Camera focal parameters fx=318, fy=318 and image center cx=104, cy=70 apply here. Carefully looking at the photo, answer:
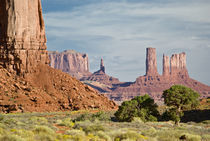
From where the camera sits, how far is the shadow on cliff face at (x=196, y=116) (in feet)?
157

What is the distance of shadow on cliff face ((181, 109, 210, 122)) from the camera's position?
47.9 metres

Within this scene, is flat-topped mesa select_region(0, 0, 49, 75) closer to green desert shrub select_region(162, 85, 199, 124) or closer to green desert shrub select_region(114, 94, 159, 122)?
green desert shrub select_region(114, 94, 159, 122)

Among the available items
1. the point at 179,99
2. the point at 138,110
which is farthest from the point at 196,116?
the point at 138,110

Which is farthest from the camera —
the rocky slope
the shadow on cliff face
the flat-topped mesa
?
the flat-topped mesa

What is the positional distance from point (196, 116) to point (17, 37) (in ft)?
Result: 105

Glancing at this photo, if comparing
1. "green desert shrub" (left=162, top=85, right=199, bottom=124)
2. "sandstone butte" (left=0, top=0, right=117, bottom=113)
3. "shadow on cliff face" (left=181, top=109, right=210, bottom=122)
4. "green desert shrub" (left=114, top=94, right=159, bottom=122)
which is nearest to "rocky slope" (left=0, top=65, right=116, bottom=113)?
"sandstone butte" (left=0, top=0, right=117, bottom=113)

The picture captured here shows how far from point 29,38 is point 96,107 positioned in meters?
16.7

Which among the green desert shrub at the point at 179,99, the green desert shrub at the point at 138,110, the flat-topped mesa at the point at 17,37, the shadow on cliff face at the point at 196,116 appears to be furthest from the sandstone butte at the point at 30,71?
the green desert shrub at the point at 179,99

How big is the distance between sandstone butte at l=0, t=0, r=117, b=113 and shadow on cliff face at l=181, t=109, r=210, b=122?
13635mm

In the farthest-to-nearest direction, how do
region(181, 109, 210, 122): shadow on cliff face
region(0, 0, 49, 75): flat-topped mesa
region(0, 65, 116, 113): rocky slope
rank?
region(0, 0, 49, 75): flat-topped mesa → region(0, 65, 116, 113): rocky slope → region(181, 109, 210, 122): shadow on cliff face

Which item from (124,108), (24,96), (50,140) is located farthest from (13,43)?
(50,140)

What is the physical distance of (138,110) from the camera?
38.7 metres

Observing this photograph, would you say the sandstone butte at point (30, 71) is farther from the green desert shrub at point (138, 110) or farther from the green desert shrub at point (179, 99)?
the green desert shrub at point (179, 99)

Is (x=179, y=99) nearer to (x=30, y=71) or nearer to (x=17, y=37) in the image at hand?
(x=30, y=71)
